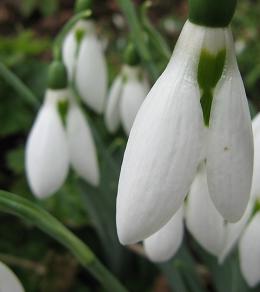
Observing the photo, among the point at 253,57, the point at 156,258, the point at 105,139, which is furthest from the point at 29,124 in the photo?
the point at 156,258

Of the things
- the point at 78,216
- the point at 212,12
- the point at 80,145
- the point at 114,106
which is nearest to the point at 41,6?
the point at 78,216

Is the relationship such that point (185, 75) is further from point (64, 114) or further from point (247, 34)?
point (247, 34)

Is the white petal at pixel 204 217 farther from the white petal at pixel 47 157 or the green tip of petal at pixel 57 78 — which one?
the green tip of petal at pixel 57 78

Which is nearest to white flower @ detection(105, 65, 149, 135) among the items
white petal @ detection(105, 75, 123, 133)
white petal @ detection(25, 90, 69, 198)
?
white petal @ detection(105, 75, 123, 133)

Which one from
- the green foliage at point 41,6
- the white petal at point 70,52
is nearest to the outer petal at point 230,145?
the white petal at point 70,52

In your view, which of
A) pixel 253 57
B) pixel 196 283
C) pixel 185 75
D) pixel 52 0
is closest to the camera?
pixel 185 75

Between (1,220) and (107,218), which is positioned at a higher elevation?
(107,218)

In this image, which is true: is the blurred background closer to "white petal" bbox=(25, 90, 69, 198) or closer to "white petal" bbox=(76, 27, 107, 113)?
"white petal" bbox=(76, 27, 107, 113)
